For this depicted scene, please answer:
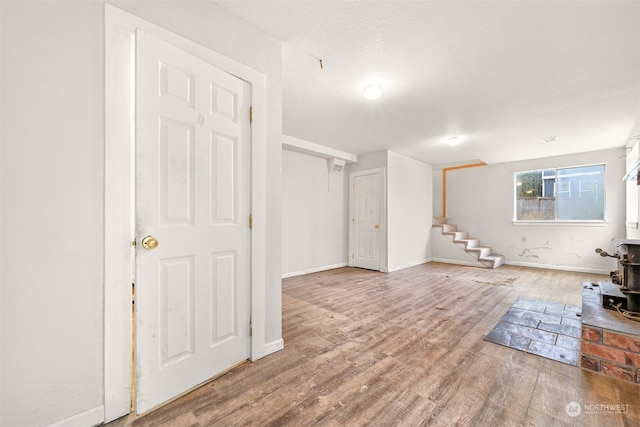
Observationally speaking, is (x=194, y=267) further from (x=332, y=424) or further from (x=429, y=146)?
(x=429, y=146)

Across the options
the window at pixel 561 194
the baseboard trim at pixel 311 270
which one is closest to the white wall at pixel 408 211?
the baseboard trim at pixel 311 270

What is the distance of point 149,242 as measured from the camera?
4.69 ft

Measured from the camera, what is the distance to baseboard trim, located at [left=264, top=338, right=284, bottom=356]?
202 cm

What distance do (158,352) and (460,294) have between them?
147 inches

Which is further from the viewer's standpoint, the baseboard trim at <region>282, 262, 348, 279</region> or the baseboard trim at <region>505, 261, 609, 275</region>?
the baseboard trim at <region>505, 261, 609, 275</region>

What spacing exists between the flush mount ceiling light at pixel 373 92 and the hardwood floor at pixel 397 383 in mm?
2416

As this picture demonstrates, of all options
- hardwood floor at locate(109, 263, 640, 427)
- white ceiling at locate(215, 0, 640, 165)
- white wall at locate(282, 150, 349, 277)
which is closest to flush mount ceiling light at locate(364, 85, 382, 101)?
white ceiling at locate(215, 0, 640, 165)

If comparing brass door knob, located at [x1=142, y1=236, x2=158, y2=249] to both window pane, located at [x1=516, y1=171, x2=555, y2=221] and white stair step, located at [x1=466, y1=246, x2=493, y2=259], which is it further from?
window pane, located at [x1=516, y1=171, x2=555, y2=221]

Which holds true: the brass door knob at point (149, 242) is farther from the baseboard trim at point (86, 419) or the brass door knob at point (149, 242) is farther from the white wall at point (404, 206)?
the white wall at point (404, 206)

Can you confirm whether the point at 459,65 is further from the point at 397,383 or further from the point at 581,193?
the point at 581,193

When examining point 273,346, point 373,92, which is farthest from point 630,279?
point 273,346

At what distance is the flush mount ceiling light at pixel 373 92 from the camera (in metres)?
2.79

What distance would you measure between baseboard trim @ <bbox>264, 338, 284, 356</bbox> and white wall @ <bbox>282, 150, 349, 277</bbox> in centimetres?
261

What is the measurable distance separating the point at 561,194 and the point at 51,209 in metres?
7.81
